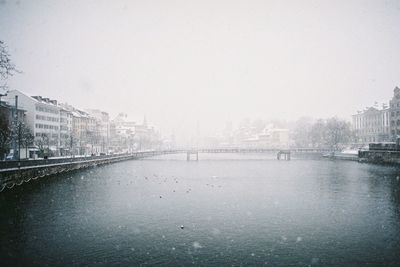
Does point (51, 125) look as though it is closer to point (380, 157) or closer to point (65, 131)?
point (65, 131)

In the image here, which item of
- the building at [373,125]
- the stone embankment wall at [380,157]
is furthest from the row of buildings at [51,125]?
the building at [373,125]

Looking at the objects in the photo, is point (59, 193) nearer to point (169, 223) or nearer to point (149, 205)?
point (149, 205)

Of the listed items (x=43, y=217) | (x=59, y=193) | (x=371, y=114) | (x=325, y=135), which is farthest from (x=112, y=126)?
(x=43, y=217)

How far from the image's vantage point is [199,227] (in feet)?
83.1

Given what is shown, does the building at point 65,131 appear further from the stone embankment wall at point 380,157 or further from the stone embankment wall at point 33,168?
the stone embankment wall at point 380,157

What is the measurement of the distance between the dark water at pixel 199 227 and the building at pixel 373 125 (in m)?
104

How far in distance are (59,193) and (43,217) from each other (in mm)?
12631

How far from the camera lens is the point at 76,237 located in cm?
2258

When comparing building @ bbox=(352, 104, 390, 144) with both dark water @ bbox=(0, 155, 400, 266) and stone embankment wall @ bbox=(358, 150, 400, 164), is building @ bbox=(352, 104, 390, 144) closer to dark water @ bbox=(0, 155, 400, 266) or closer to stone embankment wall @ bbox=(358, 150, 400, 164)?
stone embankment wall @ bbox=(358, 150, 400, 164)

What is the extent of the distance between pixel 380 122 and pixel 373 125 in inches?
240

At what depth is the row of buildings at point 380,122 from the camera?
394 ft

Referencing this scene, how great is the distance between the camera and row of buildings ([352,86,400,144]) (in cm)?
12014

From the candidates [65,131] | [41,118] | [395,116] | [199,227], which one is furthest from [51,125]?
[395,116]

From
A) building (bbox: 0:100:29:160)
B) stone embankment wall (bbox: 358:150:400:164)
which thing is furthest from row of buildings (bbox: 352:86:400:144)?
building (bbox: 0:100:29:160)
